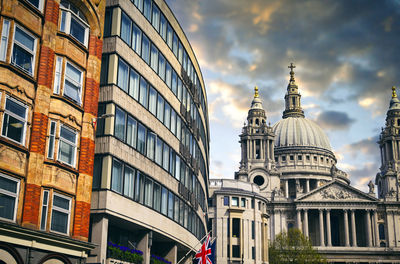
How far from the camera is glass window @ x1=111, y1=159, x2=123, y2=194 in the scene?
1378 inches

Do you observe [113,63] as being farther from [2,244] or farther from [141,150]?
[2,244]

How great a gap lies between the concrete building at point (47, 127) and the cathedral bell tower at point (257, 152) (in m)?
126

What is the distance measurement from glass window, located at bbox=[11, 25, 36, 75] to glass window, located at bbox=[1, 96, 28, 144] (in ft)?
6.72

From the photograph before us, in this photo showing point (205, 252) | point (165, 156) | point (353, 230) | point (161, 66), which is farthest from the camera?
point (353, 230)

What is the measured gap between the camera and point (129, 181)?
37219 millimetres

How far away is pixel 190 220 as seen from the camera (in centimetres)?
5278

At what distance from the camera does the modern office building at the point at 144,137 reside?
115 ft

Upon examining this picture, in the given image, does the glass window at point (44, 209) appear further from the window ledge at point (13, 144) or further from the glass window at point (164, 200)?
the glass window at point (164, 200)

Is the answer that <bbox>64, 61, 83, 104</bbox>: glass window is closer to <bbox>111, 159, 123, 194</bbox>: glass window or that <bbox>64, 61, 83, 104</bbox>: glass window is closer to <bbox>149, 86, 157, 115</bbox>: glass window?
<bbox>111, 159, 123, 194</bbox>: glass window

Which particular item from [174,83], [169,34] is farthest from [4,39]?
[174,83]

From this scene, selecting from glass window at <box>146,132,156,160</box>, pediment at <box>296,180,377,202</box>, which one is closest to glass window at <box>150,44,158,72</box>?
→ glass window at <box>146,132,156,160</box>

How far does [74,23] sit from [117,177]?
10013mm

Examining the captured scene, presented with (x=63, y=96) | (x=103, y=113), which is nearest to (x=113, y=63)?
(x=103, y=113)

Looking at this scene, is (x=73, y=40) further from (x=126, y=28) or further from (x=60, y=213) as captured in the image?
(x=60, y=213)
